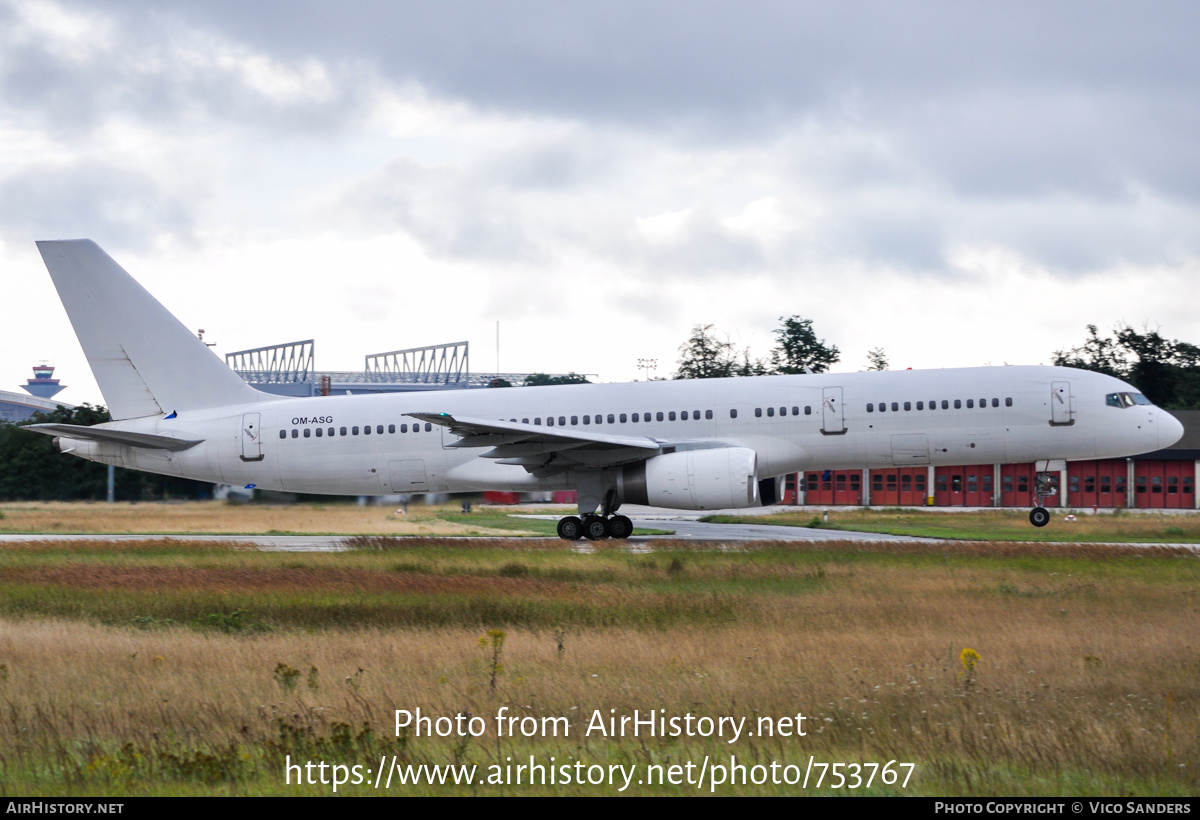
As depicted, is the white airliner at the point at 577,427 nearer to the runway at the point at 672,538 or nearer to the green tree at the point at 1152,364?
the runway at the point at 672,538

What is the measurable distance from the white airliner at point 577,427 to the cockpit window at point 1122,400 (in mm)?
34

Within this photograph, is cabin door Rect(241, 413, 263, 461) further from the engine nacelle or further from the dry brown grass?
the engine nacelle

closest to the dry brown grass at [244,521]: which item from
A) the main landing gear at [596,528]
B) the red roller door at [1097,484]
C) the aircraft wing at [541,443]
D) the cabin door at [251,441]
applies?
the cabin door at [251,441]

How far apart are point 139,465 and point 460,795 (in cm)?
2306

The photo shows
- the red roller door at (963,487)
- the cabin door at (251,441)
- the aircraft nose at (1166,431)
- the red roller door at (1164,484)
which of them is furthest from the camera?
the red roller door at (963,487)

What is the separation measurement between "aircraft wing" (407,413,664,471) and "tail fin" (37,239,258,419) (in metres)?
6.75

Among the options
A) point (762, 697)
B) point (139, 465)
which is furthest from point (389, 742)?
point (139, 465)

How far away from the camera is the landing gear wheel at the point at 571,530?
82.6ft

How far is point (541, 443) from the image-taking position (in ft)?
77.4

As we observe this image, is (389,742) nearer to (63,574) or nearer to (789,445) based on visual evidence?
(63,574)

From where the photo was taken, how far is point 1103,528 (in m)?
31.2

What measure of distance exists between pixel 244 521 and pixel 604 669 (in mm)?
23793

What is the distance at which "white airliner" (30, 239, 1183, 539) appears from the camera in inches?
941

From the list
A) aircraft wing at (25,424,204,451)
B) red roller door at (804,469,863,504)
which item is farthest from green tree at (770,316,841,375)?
aircraft wing at (25,424,204,451)
